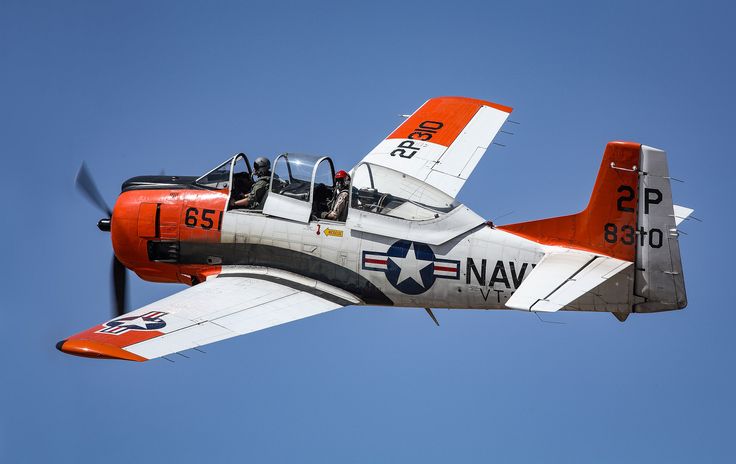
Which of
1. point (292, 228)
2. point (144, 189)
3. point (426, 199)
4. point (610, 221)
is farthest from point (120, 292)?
point (610, 221)

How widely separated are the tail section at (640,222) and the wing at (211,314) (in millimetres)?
3476

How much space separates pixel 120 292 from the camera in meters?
17.1

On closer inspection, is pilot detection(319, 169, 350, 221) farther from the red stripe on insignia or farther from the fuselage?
the red stripe on insignia

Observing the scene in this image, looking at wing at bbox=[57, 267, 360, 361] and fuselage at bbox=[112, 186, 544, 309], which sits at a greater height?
fuselage at bbox=[112, 186, 544, 309]

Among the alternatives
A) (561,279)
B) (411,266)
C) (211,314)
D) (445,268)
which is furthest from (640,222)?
(211,314)

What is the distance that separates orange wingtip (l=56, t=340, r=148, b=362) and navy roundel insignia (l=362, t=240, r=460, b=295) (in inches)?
136

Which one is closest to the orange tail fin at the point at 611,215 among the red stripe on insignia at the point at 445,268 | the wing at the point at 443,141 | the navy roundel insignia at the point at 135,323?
the red stripe on insignia at the point at 445,268

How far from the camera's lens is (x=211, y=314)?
48.2 ft

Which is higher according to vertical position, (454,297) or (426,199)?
(426,199)

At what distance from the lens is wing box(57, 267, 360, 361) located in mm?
13594

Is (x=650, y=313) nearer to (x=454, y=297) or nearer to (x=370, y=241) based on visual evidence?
(x=454, y=297)

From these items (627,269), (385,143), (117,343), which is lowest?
(117,343)

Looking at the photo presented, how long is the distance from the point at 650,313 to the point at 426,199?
3.34 m

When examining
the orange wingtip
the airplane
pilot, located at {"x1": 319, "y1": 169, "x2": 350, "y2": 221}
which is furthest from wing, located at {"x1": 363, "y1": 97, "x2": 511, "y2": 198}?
the orange wingtip
